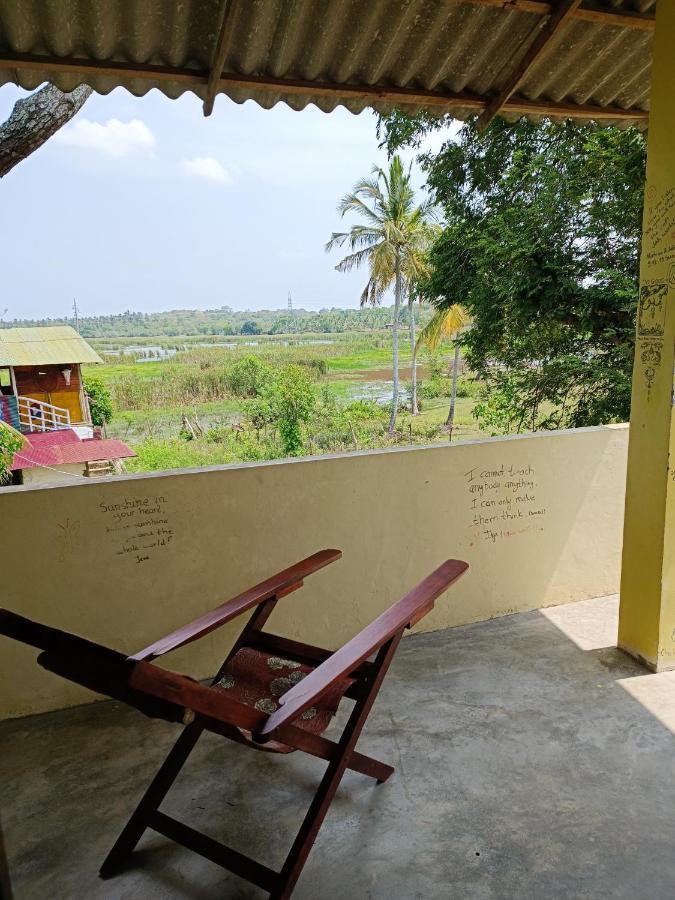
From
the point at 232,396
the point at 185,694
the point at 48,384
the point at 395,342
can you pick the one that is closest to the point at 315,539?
the point at 185,694

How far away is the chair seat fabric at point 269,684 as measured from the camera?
1.84 m

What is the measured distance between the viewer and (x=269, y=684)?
1996mm

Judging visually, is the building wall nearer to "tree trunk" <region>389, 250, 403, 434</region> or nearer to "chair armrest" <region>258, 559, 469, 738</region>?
"tree trunk" <region>389, 250, 403, 434</region>

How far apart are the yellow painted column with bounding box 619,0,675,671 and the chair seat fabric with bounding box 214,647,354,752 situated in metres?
1.50

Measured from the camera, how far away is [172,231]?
46.8m

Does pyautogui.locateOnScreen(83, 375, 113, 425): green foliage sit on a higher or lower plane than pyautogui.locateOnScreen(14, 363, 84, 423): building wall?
lower

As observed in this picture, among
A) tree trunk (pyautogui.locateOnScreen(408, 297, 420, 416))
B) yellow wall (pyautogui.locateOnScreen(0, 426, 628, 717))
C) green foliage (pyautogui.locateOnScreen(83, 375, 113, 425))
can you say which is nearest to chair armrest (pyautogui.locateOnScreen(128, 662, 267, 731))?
yellow wall (pyautogui.locateOnScreen(0, 426, 628, 717))

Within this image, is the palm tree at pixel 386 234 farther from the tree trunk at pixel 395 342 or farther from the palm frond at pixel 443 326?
the palm frond at pixel 443 326

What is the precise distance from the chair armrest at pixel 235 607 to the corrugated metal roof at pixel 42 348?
24.2 meters

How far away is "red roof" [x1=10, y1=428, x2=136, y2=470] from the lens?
2333 cm

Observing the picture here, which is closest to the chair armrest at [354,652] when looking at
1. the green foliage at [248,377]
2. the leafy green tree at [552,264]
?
the leafy green tree at [552,264]

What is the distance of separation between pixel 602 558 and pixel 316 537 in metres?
1.65

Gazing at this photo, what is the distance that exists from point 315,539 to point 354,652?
115 centimetres

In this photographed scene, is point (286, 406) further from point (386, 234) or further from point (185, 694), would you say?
point (185, 694)
